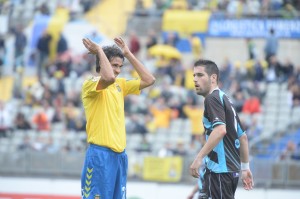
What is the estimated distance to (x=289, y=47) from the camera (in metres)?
23.1

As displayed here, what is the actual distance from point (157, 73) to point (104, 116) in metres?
12.7

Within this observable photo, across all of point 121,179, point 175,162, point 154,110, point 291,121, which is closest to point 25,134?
point 154,110

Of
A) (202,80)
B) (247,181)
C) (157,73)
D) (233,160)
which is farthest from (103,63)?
(157,73)

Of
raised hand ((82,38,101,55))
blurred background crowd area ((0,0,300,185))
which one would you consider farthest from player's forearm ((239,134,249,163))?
blurred background crowd area ((0,0,300,185))

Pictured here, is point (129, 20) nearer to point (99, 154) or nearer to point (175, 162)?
point (175, 162)

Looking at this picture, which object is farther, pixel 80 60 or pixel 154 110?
pixel 80 60

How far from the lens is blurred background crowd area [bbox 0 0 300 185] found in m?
19.2

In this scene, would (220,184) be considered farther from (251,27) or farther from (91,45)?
(251,27)

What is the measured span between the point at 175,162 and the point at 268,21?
665 cm

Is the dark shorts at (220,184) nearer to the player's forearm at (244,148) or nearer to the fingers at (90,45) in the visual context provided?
the player's forearm at (244,148)

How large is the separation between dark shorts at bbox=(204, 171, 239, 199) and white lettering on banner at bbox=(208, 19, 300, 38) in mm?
13913

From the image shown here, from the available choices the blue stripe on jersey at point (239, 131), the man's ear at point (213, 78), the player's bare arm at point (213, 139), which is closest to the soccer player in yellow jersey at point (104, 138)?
the man's ear at point (213, 78)

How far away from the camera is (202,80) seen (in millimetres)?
9391

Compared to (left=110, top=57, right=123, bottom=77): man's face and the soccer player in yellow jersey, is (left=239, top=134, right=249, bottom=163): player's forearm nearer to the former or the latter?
the soccer player in yellow jersey
